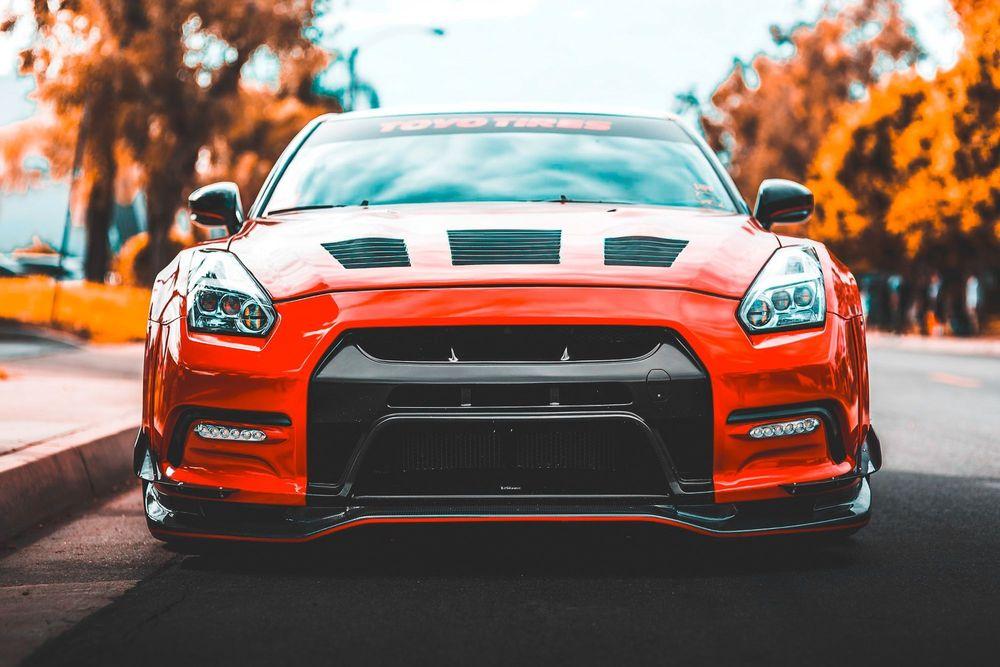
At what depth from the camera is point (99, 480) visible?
20.6 ft

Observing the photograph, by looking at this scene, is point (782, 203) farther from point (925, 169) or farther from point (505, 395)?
point (925, 169)

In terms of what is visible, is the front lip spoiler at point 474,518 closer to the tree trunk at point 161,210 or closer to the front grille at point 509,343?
the front grille at point 509,343

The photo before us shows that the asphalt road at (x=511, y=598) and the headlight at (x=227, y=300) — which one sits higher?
the headlight at (x=227, y=300)

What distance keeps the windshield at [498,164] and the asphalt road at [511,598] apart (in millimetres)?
1302

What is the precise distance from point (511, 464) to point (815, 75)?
2135 inches

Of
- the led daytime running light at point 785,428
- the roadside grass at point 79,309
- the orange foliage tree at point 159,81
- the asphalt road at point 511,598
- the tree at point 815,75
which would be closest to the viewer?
the asphalt road at point 511,598

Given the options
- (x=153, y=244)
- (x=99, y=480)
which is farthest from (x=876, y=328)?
(x=99, y=480)

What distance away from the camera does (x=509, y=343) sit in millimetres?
3926

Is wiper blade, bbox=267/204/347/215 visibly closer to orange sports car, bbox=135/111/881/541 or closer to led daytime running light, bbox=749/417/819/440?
orange sports car, bbox=135/111/881/541

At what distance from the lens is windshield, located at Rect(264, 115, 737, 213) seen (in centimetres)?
515

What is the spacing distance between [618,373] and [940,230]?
34.5 meters

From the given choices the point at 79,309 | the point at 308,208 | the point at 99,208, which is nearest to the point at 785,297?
the point at 308,208

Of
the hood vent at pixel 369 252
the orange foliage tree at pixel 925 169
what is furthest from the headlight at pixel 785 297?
the orange foliage tree at pixel 925 169

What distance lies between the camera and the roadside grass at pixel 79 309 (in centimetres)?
1994
